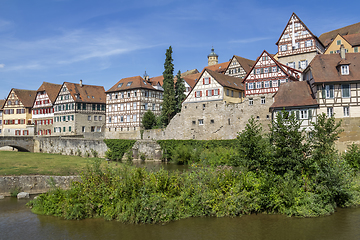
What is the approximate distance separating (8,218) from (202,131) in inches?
1231

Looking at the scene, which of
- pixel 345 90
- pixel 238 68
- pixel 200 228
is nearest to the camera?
pixel 200 228

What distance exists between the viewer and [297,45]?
4462 cm

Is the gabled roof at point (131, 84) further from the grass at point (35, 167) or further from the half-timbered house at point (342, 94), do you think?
the half-timbered house at point (342, 94)

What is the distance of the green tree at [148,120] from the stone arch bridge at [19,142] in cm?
1749

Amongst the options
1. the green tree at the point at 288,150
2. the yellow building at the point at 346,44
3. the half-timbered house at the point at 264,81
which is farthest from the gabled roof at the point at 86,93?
the green tree at the point at 288,150

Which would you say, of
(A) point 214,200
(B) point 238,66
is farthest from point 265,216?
(B) point 238,66

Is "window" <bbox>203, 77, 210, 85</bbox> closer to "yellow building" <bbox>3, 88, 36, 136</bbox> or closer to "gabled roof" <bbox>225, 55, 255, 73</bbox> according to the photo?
"gabled roof" <bbox>225, 55, 255, 73</bbox>

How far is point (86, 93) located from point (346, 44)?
4569 centimetres

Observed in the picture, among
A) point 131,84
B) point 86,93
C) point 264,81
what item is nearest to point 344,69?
point 264,81

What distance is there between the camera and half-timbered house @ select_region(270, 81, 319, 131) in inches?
1267

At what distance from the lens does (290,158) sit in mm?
17672

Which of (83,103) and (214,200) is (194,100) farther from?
(214,200)

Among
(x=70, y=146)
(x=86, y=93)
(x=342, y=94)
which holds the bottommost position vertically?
(x=70, y=146)

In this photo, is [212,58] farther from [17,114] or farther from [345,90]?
[345,90]
